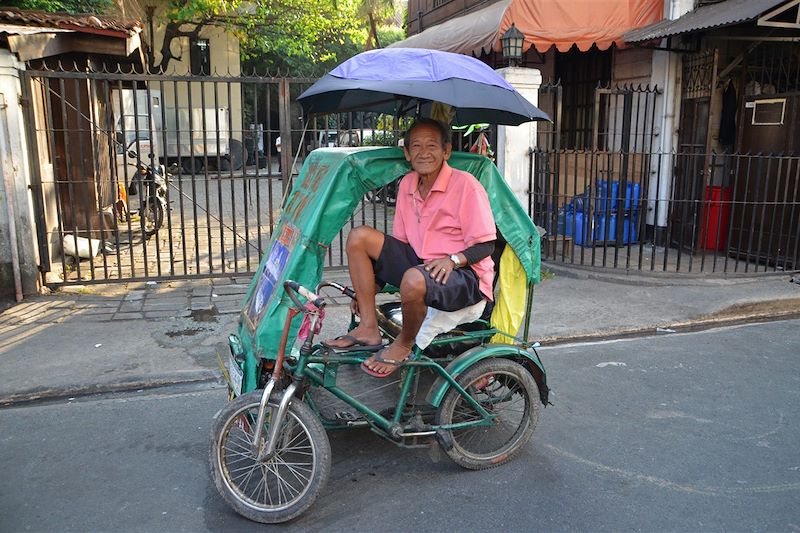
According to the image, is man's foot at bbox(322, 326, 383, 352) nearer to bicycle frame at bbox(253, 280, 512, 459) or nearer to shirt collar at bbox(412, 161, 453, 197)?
bicycle frame at bbox(253, 280, 512, 459)

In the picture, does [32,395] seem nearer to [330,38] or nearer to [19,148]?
[19,148]

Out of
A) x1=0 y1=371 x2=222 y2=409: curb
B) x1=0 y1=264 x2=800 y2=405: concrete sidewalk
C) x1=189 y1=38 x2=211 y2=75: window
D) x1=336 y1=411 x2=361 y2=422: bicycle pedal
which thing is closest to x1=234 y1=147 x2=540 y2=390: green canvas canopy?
x1=336 y1=411 x2=361 y2=422: bicycle pedal

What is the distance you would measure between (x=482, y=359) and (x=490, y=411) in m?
0.42

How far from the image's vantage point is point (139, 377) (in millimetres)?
5211

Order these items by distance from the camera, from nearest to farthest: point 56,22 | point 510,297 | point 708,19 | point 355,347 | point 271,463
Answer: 1. point 271,463
2. point 355,347
3. point 510,297
4. point 56,22
5. point 708,19

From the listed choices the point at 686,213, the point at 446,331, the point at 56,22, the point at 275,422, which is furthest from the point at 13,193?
the point at 686,213

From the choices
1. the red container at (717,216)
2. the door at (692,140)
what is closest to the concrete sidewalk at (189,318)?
the red container at (717,216)

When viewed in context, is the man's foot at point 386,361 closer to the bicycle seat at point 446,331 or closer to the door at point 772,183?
the bicycle seat at point 446,331

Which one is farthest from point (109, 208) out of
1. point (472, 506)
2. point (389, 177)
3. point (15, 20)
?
point (472, 506)

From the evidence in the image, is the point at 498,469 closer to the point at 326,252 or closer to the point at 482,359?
the point at 482,359

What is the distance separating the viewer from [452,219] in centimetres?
387

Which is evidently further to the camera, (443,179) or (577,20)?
(577,20)

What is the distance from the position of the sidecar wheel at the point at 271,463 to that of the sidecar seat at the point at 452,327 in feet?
2.73

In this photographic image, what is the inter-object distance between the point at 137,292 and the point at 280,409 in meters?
5.09
